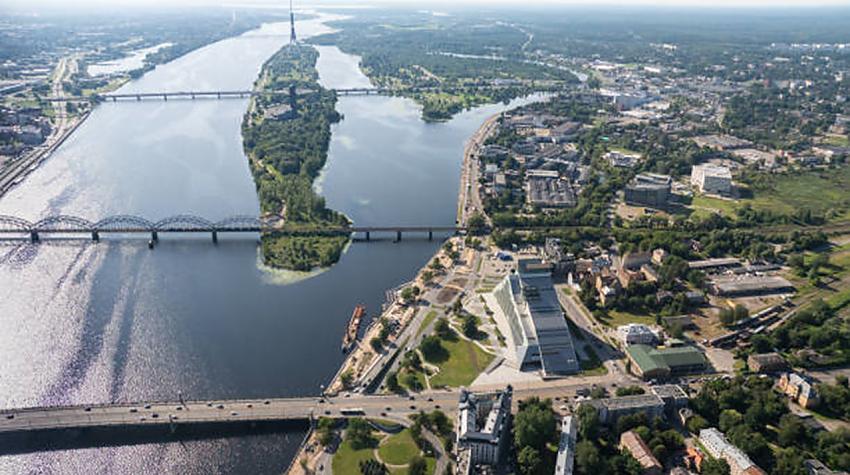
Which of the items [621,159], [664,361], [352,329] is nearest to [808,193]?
[621,159]

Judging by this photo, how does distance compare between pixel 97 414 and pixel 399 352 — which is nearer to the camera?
pixel 97 414

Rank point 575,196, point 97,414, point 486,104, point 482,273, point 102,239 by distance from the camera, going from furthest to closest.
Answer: point 486,104, point 575,196, point 102,239, point 482,273, point 97,414

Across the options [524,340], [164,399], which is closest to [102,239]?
[164,399]

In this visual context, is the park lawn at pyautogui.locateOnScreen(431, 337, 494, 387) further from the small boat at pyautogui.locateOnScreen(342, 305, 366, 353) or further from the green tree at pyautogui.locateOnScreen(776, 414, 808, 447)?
the green tree at pyautogui.locateOnScreen(776, 414, 808, 447)

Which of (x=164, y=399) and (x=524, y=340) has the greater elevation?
(x=524, y=340)

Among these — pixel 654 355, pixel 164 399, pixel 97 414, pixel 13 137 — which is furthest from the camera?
pixel 13 137

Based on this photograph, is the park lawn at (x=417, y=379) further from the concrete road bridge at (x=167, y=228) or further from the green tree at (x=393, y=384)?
the concrete road bridge at (x=167, y=228)

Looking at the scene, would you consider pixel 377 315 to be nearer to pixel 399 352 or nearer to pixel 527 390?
pixel 399 352

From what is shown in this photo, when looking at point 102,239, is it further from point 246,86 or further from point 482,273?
point 246,86
